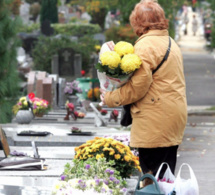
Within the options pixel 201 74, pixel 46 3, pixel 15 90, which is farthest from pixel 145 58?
pixel 46 3

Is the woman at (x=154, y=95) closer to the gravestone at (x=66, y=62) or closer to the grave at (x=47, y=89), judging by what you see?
the grave at (x=47, y=89)

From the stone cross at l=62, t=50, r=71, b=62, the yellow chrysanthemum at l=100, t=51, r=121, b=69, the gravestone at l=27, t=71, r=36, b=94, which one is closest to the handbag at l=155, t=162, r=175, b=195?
the yellow chrysanthemum at l=100, t=51, r=121, b=69

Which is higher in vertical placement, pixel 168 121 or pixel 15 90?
pixel 168 121

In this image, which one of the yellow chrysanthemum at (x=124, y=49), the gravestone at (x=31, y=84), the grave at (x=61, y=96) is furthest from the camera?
the grave at (x=61, y=96)

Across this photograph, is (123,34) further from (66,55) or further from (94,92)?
(94,92)

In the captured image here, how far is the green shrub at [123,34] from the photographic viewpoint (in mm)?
28859

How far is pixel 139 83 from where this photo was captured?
5988 millimetres

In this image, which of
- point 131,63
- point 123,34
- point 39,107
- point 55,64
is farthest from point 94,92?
point 131,63

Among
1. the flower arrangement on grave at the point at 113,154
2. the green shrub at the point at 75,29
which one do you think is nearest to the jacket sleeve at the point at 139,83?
the flower arrangement on grave at the point at 113,154

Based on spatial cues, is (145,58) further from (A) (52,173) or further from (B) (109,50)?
(A) (52,173)

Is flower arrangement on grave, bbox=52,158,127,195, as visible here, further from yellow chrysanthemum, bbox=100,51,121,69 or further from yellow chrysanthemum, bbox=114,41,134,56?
yellow chrysanthemum, bbox=114,41,134,56

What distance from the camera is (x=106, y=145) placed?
269 inches

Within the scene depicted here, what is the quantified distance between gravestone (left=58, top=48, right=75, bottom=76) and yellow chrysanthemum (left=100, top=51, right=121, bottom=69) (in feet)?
69.5

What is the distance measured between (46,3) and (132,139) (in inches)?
1815
